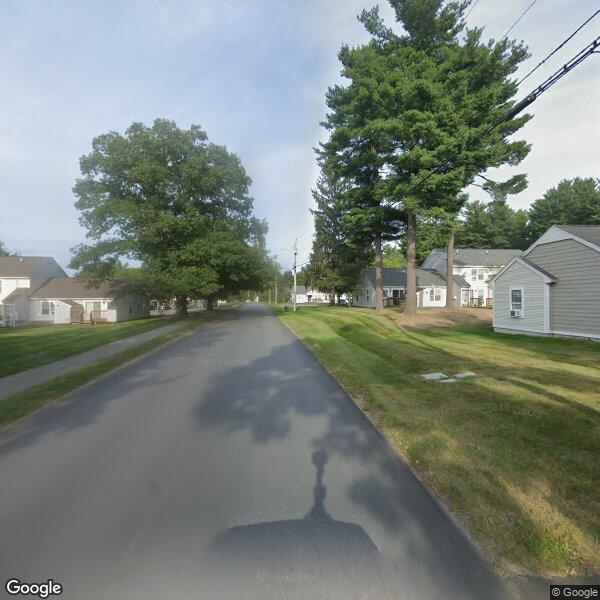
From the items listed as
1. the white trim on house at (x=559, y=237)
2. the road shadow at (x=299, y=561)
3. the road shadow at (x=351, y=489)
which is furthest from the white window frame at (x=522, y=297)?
the road shadow at (x=299, y=561)

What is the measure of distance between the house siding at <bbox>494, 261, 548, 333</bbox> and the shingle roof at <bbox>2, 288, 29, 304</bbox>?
39.6 m

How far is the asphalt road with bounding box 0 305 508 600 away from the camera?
2710 millimetres

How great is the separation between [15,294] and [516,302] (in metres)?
40.7

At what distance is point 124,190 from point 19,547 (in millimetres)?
30506

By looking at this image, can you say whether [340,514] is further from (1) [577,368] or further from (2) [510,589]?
(1) [577,368]

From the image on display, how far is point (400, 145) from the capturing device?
81.5ft

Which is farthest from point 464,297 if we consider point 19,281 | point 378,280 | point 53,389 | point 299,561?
point 19,281

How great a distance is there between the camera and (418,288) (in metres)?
45.4

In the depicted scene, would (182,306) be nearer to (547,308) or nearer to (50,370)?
(50,370)

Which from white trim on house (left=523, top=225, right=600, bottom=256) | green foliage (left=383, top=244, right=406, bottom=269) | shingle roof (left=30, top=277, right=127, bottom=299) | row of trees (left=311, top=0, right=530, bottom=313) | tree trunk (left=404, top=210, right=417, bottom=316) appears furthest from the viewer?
green foliage (left=383, top=244, right=406, bottom=269)

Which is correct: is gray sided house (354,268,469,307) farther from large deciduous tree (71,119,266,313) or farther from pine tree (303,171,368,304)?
large deciduous tree (71,119,266,313)

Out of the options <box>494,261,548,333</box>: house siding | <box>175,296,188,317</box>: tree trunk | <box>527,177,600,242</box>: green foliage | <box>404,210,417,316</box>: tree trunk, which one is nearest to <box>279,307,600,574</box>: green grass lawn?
<box>494,261,548,333</box>: house siding

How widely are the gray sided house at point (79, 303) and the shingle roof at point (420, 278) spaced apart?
2802cm

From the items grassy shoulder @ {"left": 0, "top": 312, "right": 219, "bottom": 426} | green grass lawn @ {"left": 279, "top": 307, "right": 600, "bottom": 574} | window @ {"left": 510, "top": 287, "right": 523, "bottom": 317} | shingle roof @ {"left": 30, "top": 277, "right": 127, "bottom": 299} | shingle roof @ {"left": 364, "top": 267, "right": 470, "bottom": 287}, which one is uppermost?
shingle roof @ {"left": 364, "top": 267, "right": 470, "bottom": 287}
